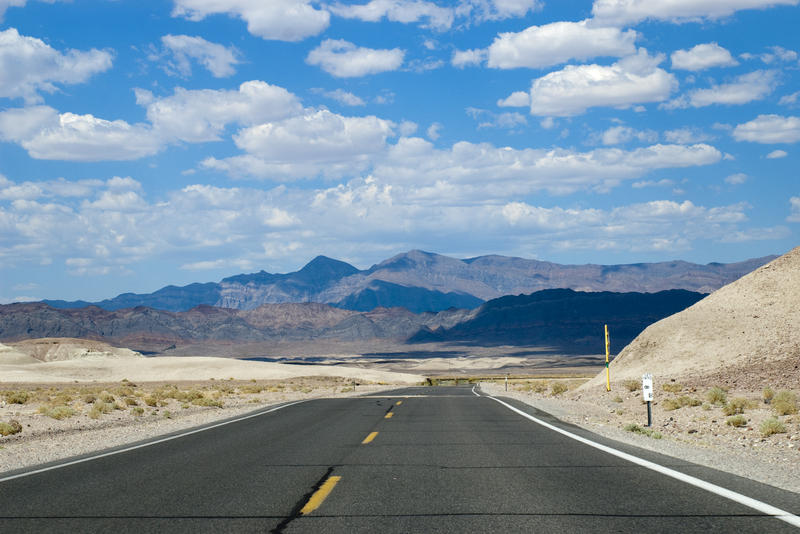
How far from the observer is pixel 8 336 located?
7662 inches

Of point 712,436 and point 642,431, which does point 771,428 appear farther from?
point 642,431

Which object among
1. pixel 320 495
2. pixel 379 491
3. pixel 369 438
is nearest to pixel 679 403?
pixel 369 438

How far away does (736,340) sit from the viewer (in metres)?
35.0

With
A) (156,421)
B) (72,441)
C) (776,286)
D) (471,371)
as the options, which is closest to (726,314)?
(776,286)

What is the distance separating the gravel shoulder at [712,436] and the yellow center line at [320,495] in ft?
17.6

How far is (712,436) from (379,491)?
1021 centimetres

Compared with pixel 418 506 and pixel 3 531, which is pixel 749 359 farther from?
pixel 3 531

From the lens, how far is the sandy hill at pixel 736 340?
30.1m

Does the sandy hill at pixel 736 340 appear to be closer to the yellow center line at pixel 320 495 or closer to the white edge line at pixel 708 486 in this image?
the white edge line at pixel 708 486

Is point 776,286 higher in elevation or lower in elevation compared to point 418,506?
higher

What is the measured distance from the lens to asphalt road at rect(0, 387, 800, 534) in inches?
282

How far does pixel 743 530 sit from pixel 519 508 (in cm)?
213

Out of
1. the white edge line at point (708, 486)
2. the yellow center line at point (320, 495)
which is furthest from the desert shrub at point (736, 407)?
the yellow center line at point (320, 495)

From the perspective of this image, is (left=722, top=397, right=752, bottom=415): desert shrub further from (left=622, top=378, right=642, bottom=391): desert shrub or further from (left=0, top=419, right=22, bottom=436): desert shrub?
(left=0, top=419, right=22, bottom=436): desert shrub
